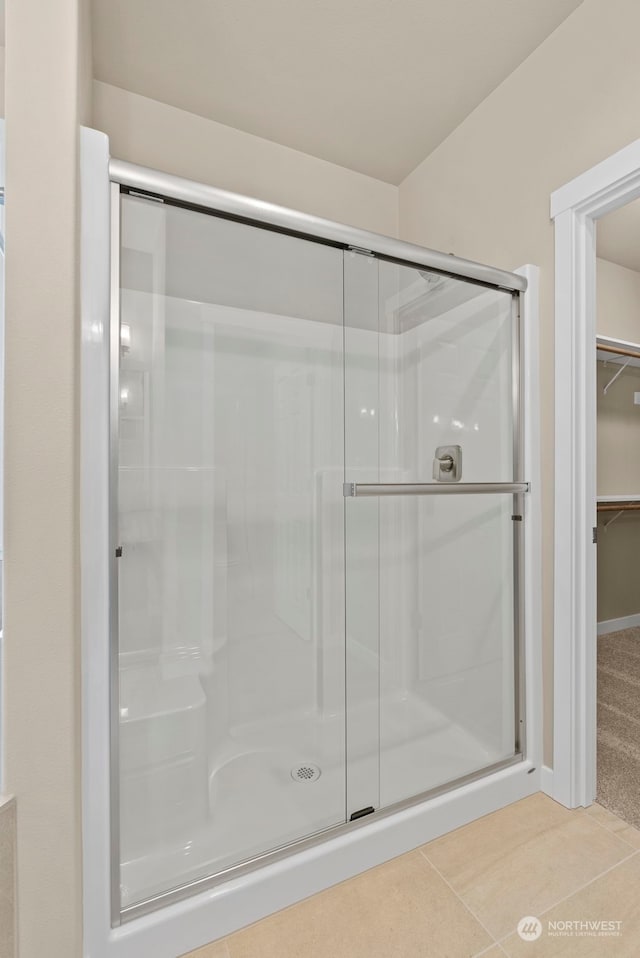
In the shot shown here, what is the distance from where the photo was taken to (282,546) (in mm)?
1650

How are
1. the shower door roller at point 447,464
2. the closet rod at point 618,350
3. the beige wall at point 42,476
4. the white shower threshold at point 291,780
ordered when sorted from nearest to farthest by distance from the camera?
1. the beige wall at point 42,476
2. the white shower threshold at point 291,780
3. the shower door roller at point 447,464
4. the closet rod at point 618,350

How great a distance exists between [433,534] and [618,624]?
237 cm

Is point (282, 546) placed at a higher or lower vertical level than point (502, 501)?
lower

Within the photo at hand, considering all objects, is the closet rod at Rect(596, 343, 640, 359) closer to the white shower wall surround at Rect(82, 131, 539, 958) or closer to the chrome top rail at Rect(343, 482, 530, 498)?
the white shower wall surround at Rect(82, 131, 539, 958)

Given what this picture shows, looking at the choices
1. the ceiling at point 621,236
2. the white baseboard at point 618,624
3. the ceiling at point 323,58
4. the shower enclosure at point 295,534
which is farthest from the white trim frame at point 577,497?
the white baseboard at point 618,624

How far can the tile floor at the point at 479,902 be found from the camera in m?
1.06

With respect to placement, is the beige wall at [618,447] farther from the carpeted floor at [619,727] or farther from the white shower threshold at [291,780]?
the white shower threshold at [291,780]

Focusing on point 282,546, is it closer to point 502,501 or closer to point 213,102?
point 502,501

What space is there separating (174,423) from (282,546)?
597 mm

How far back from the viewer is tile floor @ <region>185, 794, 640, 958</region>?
1062 millimetres

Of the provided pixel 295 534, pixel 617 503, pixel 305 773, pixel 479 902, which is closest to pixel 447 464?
pixel 295 534

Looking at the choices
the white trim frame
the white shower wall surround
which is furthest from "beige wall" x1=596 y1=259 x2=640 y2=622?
the white shower wall surround

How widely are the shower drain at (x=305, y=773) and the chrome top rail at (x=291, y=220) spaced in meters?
1.59

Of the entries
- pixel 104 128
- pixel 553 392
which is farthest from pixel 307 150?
pixel 553 392
